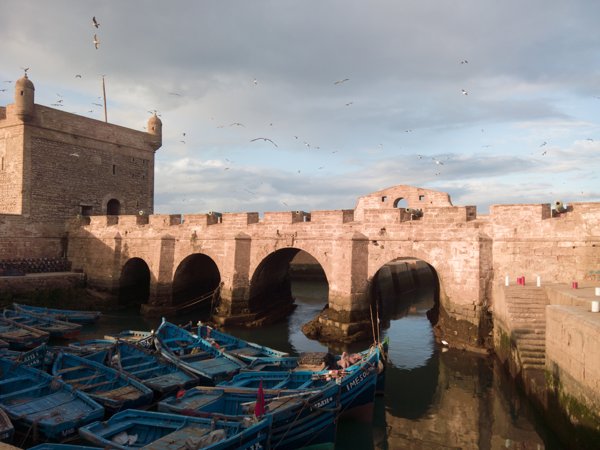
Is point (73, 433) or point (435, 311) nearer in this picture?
point (73, 433)

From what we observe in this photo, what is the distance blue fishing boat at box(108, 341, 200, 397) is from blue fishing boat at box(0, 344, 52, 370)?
1.76 meters

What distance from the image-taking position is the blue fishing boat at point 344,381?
9891 mm

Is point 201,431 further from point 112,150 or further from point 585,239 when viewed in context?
point 112,150

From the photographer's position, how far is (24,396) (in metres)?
9.67

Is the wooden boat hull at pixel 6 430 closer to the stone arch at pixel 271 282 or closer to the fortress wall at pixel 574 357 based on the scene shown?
the fortress wall at pixel 574 357

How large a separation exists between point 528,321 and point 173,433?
10.2 metres

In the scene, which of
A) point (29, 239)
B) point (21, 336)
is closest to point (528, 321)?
point (21, 336)

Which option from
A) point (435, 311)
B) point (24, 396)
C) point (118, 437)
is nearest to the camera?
point (118, 437)

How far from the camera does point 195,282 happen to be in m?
24.9

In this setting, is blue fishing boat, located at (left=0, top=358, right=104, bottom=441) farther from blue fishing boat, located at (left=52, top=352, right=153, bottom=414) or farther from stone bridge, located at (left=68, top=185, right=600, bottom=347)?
stone bridge, located at (left=68, top=185, right=600, bottom=347)

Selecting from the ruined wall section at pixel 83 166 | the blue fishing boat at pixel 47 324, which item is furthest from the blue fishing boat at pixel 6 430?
the ruined wall section at pixel 83 166

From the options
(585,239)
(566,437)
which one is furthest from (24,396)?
(585,239)

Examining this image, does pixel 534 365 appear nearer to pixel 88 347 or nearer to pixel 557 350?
pixel 557 350

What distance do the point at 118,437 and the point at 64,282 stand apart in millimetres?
19516
